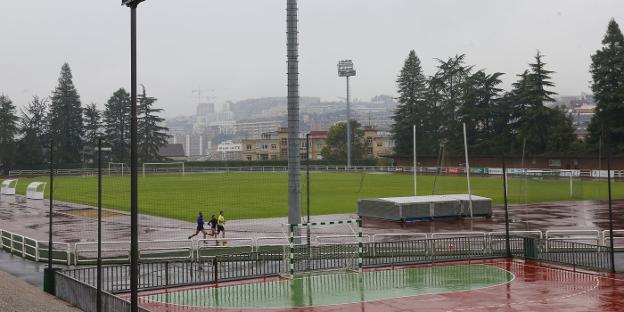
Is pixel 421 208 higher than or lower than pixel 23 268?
higher

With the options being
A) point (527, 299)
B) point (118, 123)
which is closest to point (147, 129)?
point (118, 123)

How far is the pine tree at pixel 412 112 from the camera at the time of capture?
4825 inches

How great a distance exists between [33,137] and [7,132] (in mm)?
4357

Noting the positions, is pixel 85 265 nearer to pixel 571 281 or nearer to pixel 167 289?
pixel 167 289

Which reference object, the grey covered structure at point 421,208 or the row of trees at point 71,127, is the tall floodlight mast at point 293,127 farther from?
the row of trees at point 71,127

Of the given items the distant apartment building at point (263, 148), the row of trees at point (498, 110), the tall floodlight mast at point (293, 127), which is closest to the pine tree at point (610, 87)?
the row of trees at point (498, 110)

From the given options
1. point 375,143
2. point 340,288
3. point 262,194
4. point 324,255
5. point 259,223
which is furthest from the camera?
point 375,143

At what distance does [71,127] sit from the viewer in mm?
125625

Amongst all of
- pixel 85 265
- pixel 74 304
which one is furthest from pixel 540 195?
pixel 74 304

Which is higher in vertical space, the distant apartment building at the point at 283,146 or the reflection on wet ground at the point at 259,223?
the distant apartment building at the point at 283,146

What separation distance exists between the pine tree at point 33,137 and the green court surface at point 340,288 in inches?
3705

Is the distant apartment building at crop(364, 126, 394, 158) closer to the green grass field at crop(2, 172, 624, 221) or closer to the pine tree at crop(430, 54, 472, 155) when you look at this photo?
the pine tree at crop(430, 54, 472, 155)

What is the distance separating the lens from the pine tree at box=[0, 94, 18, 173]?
366 ft

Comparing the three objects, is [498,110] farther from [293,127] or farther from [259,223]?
[293,127]
